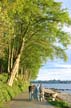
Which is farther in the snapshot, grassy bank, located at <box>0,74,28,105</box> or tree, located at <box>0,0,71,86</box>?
tree, located at <box>0,0,71,86</box>

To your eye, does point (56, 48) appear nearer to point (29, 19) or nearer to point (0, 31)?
point (29, 19)

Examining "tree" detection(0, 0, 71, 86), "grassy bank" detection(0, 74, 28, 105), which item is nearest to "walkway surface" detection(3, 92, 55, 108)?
"grassy bank" detection(0, 74, 28, 105)

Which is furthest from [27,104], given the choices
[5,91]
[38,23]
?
[38,23]

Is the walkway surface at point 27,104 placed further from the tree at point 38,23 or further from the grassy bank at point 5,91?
the tree at point 38,23

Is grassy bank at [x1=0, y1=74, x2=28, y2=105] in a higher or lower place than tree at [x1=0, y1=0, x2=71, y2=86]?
lower

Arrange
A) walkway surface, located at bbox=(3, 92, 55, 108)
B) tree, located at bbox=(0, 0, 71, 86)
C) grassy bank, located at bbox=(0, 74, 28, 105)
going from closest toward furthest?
1. walkway surface, located at bbox=(3, 92, 55, 108)
2. grassy bank, located at bbox=(0, 74, 28, 105)
3. tree, located at bbox=(0, 0, 71, 86)

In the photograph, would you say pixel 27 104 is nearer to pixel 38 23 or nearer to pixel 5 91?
pixel 5 91

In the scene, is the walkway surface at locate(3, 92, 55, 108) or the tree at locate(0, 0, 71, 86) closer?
the walkway surface at locate(3, 92, 55, 108)

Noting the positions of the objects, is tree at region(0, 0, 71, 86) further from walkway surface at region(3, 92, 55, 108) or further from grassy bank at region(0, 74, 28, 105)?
walkway surface at region(3, 92, 55, 108)

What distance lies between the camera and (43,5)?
188 ft

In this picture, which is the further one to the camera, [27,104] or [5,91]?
[5,91]

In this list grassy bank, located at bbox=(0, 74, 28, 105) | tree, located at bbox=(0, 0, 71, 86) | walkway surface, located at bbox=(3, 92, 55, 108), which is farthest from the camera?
tree, located at bbox=(0, 0, 71, 86)

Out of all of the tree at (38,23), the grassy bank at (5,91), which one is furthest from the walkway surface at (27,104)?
the tree at (38,23)

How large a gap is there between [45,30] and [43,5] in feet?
14.4
